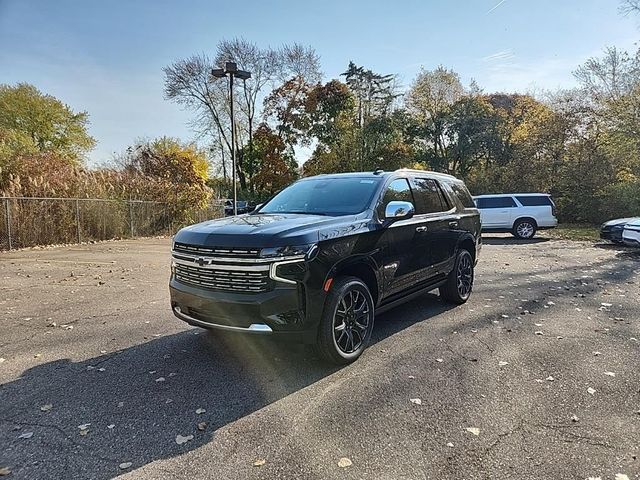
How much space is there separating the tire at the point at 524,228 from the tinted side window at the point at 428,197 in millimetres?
12645

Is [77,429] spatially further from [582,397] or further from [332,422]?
[582,397]

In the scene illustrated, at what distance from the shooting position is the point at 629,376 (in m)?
3.72

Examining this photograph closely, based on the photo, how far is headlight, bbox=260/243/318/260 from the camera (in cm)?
347

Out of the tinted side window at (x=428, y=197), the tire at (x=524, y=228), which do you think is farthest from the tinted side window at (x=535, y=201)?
the tinted side window at (x=428, y=197)

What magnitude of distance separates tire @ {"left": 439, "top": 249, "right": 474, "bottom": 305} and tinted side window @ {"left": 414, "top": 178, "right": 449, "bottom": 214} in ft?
2.83

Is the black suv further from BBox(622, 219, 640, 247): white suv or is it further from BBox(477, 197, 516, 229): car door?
BBox(477, 197, 516, 229): car door

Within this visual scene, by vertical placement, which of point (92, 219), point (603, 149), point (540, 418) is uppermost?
point (603, 149)

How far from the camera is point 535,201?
1677cm

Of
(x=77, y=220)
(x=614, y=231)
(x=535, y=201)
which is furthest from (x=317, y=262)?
(x=535, y=201)

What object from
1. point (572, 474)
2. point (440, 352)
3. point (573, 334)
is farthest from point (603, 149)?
point (572, 474)

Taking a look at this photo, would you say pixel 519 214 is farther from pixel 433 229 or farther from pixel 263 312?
pixel 263 312

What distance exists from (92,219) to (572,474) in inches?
619

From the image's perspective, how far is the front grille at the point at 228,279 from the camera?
349 cm

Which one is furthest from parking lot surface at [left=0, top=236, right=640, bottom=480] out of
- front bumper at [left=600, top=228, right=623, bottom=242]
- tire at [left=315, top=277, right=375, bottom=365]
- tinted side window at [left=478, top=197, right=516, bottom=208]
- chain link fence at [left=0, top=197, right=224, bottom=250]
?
tinted side window at [left=478, top=197, right=516, bottom=208]
